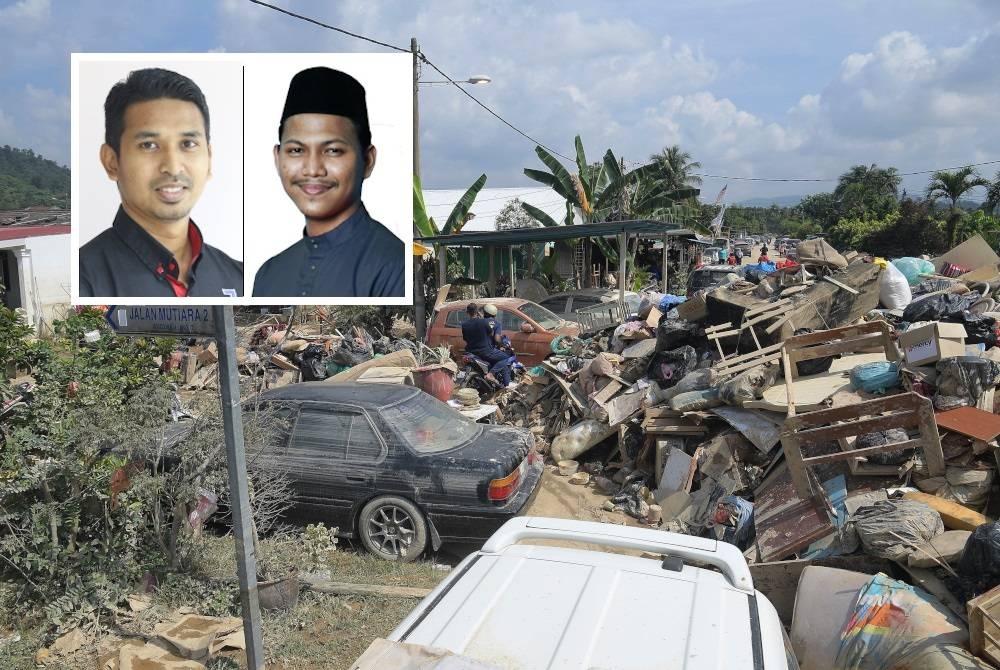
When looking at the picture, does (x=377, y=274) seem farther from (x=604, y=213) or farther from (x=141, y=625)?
(x=604, y=213)

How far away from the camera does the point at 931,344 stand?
6344 millimetres

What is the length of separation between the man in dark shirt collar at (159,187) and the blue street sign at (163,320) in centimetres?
32

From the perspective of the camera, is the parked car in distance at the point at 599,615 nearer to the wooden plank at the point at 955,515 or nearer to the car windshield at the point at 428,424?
the wooden plank at the point at 955,515

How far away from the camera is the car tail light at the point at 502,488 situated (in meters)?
5.66

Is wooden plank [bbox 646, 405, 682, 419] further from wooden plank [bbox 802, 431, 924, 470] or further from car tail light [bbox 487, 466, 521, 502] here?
car tail light [bbox 487, 466, 521, 502]

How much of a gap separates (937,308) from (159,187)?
878 centimetres

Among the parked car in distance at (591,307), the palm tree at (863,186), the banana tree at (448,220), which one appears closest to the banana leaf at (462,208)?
the banana tree at (448,220)

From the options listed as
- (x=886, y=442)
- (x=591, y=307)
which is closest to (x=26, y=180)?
(x=591, y=307)

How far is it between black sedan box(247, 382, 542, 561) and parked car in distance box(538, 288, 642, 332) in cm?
819

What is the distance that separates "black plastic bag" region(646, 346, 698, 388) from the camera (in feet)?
28.3

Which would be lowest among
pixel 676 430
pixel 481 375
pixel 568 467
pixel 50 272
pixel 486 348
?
pixel 568 467

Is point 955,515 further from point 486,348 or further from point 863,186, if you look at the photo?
point 863,186

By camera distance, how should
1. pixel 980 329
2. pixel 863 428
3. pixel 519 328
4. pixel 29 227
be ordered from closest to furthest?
pixel 863 428
pixel 980 329
pixel 519 328
pixel 29 227

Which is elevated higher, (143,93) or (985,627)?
(143,93)
